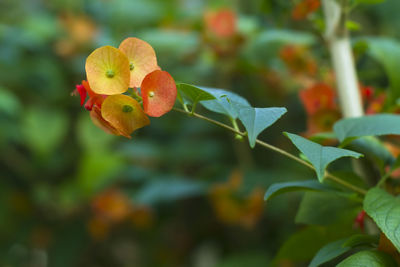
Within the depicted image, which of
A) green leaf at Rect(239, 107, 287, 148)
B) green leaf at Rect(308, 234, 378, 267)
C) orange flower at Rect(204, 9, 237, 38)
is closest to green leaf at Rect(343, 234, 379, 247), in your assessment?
green leaf at Rect(308, 234, 378, 267)

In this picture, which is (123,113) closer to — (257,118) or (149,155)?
(257,118)

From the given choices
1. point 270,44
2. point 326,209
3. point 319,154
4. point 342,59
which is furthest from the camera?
point 270,44

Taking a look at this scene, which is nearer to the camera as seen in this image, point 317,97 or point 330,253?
point 330,253

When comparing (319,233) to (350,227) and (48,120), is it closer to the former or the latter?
(350,227)

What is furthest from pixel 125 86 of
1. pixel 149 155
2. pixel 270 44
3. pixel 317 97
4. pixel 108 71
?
pixel 149 155

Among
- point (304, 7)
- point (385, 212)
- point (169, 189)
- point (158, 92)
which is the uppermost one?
point (304, 7)

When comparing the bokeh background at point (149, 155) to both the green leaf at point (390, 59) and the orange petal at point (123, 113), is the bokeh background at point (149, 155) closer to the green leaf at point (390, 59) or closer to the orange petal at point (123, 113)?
the green leaf at point (390, 59)

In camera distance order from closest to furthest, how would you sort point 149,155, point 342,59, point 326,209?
point 326,209
point 342,59
point 149,155
